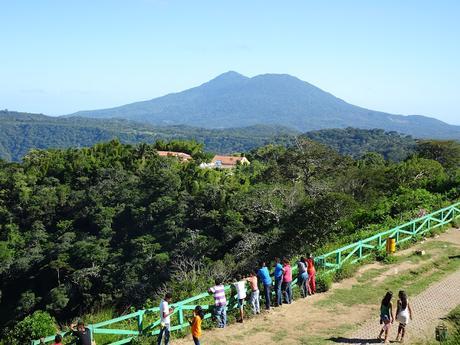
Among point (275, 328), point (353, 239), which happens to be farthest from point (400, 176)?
point (275, 328)

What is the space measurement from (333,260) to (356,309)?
260 cm

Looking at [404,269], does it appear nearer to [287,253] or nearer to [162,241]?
[287,253]

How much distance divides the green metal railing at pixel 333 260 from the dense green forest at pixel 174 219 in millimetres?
1246

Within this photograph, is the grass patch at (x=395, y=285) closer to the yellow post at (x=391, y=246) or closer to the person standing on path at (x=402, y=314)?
the yellow post at (x=391, y=246)

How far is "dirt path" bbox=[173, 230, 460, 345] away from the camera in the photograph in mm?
10406

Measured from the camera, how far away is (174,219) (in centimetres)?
3806

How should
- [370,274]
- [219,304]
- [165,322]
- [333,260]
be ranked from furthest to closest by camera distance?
[333,260]
[370,274]
[219,304]
[165,322]

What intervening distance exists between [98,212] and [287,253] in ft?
78.0

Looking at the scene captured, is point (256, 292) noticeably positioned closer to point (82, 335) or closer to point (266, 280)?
point (266, 280)

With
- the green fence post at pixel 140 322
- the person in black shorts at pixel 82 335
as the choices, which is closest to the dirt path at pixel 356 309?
the green fence post at pixel 140 322

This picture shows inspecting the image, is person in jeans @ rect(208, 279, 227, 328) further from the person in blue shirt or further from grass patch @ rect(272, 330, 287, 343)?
the person in blue shirt

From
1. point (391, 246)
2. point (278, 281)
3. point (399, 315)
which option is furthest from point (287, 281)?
point (391, 246)

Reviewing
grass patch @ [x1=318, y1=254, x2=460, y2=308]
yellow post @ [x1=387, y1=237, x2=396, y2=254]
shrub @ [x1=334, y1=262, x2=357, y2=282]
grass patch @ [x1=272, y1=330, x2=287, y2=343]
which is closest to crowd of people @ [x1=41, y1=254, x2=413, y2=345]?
grass patch @ [x1=318, y1=254, x2=460, y2=308]

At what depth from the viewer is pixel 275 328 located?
428 inches
